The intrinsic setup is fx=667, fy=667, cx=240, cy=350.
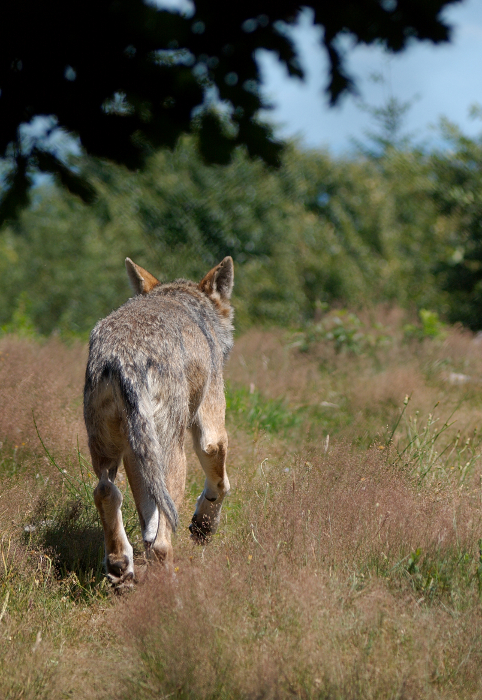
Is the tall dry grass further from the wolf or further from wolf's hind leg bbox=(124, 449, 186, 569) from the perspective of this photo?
the wolf

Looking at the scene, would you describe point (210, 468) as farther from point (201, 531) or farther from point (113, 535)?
point (113, 535)

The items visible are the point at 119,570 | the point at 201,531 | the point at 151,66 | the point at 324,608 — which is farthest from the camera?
the point at 201,531

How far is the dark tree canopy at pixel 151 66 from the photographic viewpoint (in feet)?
7.25

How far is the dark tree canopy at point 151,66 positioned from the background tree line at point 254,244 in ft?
29.4

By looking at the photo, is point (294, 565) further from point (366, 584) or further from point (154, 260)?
point (154, 260)

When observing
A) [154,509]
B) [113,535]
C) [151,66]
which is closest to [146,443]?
[154,509]

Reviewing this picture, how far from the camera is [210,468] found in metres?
4.76

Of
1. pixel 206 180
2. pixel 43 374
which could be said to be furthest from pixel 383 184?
pixel 43 374

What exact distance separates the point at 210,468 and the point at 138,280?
6.27 ft

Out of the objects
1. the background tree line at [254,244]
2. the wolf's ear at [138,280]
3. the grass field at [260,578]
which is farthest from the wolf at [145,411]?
the background tree line at [254,244]

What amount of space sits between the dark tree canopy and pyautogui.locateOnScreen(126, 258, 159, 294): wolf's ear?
2.94 m

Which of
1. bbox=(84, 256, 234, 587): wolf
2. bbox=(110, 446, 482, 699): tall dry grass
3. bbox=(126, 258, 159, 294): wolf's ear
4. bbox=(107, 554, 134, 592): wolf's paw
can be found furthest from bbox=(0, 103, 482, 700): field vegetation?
bbox=(126, 258, 159, 294): wolf's ear

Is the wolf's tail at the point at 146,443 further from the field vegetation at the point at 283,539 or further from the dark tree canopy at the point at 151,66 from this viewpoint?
the dark tree canopy at the point at 151,66

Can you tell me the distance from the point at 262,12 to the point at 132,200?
1828 cm
